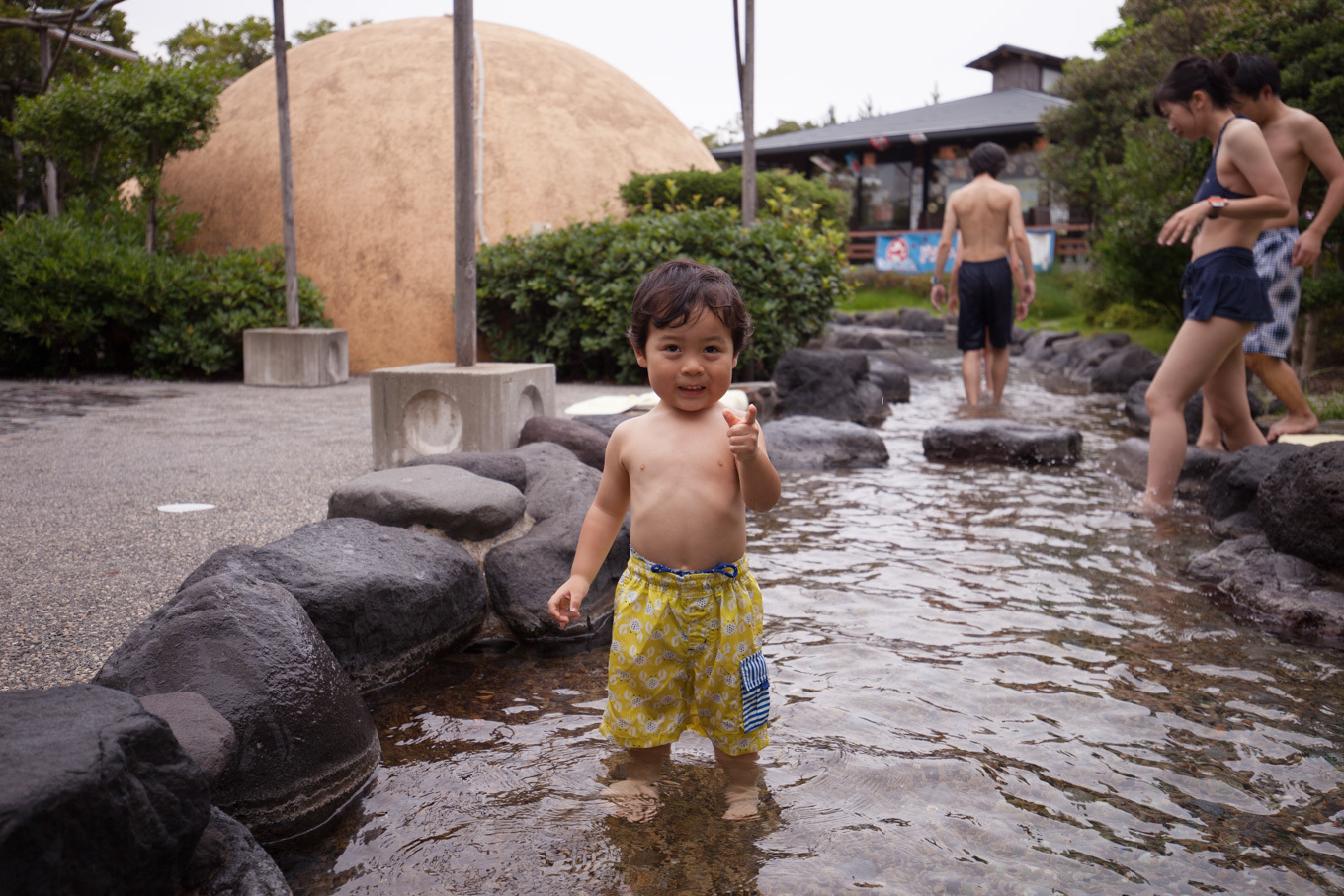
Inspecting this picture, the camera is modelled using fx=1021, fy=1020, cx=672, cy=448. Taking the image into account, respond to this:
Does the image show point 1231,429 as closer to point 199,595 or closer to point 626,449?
point 626,449

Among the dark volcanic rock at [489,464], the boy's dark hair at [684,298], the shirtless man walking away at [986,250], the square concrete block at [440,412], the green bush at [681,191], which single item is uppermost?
the green bush at [681,191]

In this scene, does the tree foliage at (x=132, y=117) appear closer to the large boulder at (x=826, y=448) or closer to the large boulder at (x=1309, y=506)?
the large boulder at (x=826, y=448)

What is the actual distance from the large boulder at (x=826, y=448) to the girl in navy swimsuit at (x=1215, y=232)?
2301 mm

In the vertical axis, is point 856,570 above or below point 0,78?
below

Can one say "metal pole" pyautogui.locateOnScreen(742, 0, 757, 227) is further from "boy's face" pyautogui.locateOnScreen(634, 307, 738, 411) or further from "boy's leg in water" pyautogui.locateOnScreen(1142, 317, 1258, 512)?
"boy's face" pyautogui.locateOnScreen(634, 307, 738, 411)

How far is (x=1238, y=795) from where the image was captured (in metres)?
2.41

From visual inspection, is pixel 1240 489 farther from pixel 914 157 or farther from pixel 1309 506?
pixel 914 157

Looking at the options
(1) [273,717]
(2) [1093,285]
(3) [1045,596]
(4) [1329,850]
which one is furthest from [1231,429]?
(2) [1093,285]

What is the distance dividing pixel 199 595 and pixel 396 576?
0.72 m

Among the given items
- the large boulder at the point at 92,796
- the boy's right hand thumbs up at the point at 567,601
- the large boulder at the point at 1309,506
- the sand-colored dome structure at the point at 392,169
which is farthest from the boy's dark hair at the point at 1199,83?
the sand-colored dome structure at the point at 392,169

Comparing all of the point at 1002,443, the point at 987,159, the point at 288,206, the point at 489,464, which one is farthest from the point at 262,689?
the point at 288,206

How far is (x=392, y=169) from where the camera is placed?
1155cm

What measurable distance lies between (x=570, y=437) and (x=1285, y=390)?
12.3 ft

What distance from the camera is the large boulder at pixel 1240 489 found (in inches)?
180
